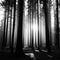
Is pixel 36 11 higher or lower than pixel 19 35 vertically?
higher

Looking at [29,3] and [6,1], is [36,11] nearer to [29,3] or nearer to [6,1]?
[29,3]

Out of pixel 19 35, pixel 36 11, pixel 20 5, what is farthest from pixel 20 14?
pixel 36 11

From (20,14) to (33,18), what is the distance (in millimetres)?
8346

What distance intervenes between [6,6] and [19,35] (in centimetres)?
891

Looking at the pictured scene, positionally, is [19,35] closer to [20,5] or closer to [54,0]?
[20,5]

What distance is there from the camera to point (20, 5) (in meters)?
6.67

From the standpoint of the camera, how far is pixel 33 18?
14695 millimetres

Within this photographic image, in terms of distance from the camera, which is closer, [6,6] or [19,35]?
[19,35]

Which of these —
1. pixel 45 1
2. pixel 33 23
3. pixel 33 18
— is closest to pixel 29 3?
pixel 33 18

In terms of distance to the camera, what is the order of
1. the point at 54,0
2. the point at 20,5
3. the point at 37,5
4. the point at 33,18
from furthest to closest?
the point at 33,18, the point at 37,5, the point at 54,0, the point at 20,5

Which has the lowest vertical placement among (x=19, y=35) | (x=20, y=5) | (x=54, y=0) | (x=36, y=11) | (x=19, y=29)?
(x=19, y=35)

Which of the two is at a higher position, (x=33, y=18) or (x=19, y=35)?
(x=33, y=18)

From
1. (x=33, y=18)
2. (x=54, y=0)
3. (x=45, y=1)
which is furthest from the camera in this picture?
(x=33, y=18)

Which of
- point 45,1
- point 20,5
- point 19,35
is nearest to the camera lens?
point 19,35
